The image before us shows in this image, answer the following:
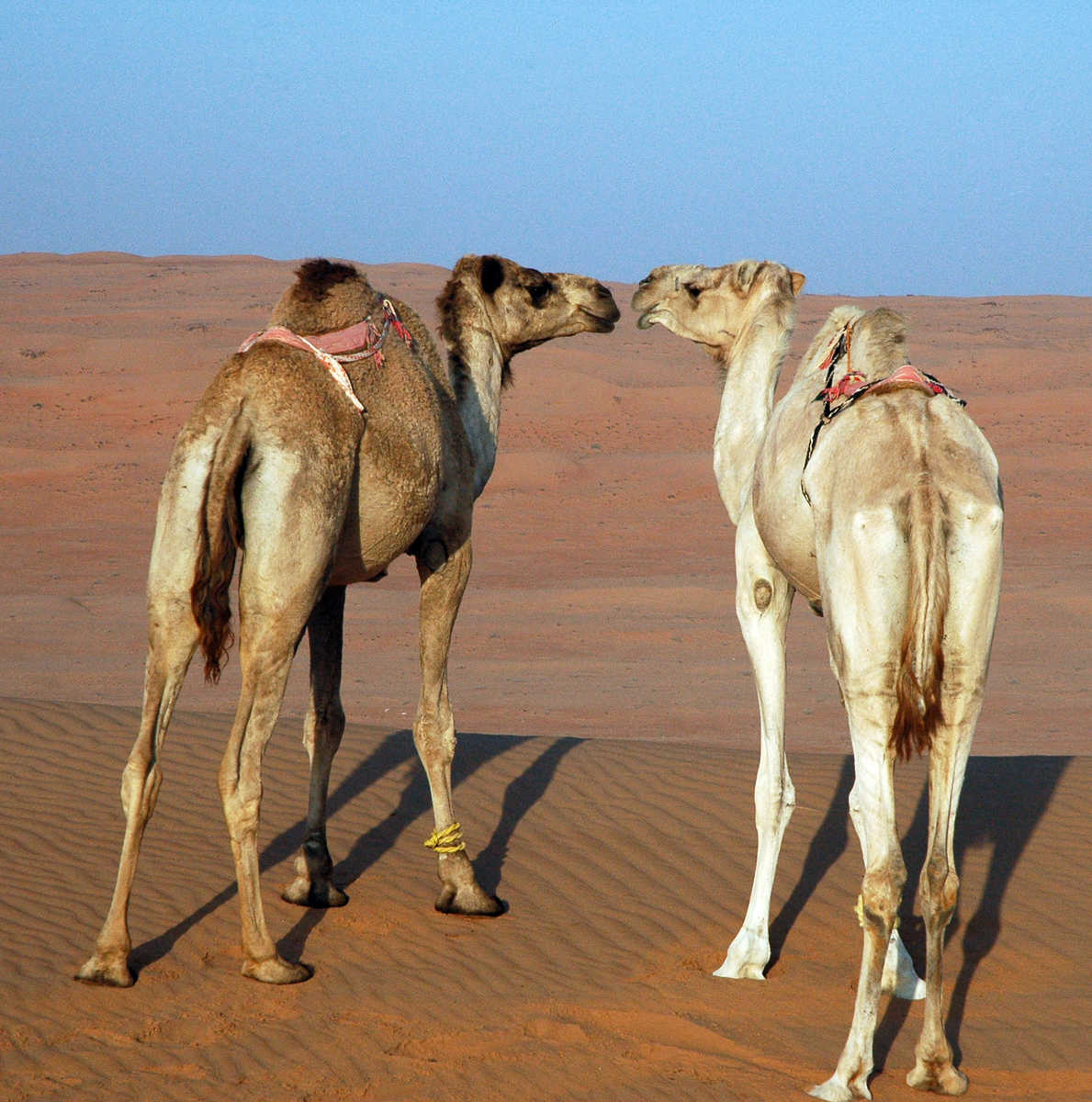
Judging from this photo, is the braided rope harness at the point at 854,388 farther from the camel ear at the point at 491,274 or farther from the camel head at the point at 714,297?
the camel ear at the point at 491,274

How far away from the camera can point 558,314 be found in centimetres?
768

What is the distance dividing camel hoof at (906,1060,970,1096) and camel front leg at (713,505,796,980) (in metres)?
1.09

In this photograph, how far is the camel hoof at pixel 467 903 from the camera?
6.49 metres

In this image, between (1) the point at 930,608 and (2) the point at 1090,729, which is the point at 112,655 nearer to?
(2) the point at 1090,729

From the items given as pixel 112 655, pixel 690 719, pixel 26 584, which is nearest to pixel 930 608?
pixel 690 719

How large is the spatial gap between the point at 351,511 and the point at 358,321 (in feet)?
3.15

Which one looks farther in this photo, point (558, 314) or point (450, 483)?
point (558, 314)

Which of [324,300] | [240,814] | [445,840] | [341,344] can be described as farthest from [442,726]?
[324,300]

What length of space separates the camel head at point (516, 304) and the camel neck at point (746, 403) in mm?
1170

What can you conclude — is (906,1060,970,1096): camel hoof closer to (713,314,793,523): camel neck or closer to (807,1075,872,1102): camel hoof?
(807,1075,872,1102): camel hoof

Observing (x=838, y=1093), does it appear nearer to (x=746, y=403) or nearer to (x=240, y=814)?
(x=240, y=814)

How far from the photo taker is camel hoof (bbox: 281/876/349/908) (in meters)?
6.48

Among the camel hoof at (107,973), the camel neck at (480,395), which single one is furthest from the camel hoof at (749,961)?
the camel neck at (480,395)

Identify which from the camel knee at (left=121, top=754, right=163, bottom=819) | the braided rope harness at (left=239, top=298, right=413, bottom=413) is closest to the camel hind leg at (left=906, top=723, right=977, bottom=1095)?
the braided rope harness at (left=239, top=298, right=413, bottom=413)
